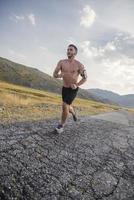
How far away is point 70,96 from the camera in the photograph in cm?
891

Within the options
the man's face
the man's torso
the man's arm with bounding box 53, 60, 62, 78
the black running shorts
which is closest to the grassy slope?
the black running shorts

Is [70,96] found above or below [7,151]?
above

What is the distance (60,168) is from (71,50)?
3.97 metres

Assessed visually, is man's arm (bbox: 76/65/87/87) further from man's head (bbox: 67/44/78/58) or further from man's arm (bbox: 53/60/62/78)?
man's arm (bbox: 53/60/62/78)

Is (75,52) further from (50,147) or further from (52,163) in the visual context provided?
(52,163)

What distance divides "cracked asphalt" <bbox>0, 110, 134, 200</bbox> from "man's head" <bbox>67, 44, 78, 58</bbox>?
7.74ft

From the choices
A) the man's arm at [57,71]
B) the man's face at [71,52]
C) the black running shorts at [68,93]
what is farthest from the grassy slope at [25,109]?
the man's face at [71,52]

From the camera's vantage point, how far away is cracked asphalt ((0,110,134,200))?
4.80 m

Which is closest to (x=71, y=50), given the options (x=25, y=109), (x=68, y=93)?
(x=68, y=93)

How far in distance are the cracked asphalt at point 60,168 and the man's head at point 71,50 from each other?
2.36 m

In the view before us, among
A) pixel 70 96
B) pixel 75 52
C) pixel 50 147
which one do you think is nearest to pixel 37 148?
pixel 50 147

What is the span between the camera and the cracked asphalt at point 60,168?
4801 mm

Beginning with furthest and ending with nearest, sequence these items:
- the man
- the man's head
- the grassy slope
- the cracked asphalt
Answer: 1. the grassy slope
2. the man
3. the man's head
4. the cracked asphalt

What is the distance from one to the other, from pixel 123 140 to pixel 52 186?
5731mm
